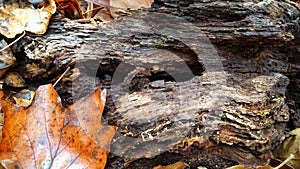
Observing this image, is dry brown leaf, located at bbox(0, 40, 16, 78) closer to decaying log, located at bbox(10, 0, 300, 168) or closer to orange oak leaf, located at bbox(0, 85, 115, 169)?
decaying log, located at bbox(10, 0, 300, 168)

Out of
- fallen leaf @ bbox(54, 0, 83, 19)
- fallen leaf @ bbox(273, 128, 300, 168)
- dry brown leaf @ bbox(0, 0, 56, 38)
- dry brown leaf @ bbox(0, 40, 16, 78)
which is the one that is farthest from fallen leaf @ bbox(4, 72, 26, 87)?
fallen leaf @ bbox(273, 128, 300, 168)

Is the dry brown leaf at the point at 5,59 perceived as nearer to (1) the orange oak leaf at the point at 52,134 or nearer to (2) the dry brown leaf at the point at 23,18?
(2) the dry brown leaf at the point at 23,18

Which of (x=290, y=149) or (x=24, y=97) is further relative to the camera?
(x=290, y=149)

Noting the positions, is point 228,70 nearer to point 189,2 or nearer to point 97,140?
point 189,2

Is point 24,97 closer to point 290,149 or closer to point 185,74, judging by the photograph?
point 185,74

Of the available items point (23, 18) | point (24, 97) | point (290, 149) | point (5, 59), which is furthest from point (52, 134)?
point (290, 149)
